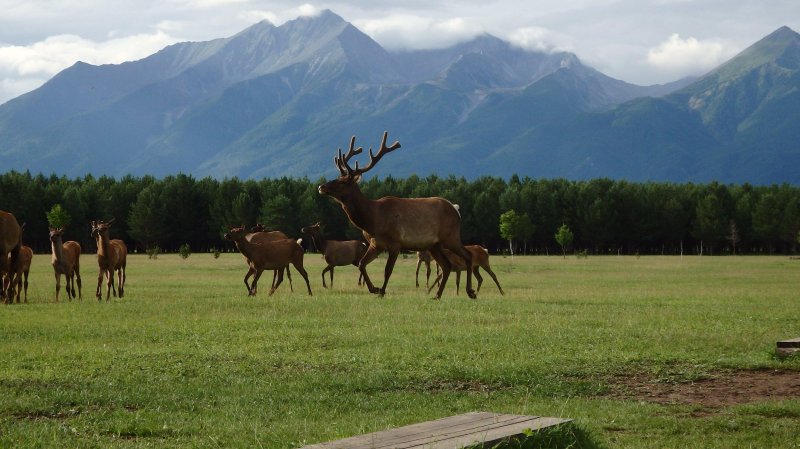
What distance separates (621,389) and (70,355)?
25.3 ft

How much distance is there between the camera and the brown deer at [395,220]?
2464 centimetres

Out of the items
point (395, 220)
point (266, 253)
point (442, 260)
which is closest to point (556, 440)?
point (395, 220)

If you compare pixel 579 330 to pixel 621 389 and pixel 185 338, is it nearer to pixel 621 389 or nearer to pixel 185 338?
pixel 621 389

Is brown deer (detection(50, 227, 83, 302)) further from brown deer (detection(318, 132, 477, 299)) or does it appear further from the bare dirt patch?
the bare dirt patch

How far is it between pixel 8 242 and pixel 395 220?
9.89 meters

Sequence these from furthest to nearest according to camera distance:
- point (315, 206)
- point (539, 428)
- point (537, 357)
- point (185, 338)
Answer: point (315, 206), point (185, 338), point (537, 357), point (539, 428)

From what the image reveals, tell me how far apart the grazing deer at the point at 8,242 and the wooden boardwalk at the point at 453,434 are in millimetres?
19214

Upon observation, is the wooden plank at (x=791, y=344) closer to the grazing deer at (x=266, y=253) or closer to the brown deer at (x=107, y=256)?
the grazing deer at (x=266, y=253)

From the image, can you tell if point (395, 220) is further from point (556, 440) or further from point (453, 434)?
point (453, 434)

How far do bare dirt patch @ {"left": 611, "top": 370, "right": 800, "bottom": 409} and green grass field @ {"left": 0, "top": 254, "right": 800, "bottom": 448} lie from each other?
0.22 meters

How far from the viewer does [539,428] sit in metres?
7.55

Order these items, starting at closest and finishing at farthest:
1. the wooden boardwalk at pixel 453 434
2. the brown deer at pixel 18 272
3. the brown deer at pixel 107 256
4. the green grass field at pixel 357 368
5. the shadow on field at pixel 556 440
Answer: the wooden boardwalk at pixel 453 434
the shadow on field at pixel 556 440
the green grass field at pixel 357 368
the brown deer at pixel 18 272
the brown deer at pixel 107 256

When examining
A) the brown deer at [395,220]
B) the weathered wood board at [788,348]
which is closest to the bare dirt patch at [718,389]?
the weathered wood board at [788,348]

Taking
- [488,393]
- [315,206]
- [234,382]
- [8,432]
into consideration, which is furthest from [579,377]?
[315,206]
